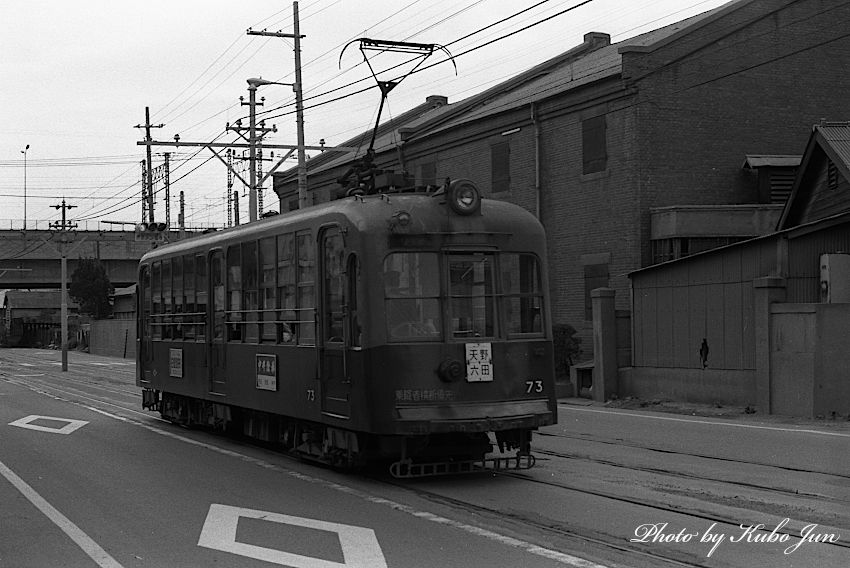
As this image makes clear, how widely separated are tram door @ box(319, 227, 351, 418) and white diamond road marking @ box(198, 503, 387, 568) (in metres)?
1.94

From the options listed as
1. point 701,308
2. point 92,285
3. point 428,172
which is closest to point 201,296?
point 701,308

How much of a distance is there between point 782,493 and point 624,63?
63.1 feet

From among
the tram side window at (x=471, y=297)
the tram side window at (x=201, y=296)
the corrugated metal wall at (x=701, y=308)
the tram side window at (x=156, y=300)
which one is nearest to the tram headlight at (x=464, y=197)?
the tram side window at (x=471, y=297)

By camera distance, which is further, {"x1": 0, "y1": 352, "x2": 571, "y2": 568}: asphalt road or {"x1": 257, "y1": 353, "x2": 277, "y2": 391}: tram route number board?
{"x1": 257, "y1": 353, "x2": 277, "y2": 391}: tram route number board

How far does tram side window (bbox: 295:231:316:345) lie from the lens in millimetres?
12500

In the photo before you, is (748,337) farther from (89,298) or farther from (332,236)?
(89,298)

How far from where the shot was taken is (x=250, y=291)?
14.4m

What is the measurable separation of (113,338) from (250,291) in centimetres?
6064

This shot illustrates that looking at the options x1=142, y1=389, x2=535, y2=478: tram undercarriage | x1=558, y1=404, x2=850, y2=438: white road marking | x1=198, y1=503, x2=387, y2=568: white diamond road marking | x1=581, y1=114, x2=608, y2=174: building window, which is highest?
x1=581, y1=114, x2=608, y2=174: building window

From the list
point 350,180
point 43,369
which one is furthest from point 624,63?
point 43,369

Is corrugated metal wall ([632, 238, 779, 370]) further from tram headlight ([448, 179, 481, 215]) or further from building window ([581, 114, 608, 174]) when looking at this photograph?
tram headlight ([448, 179, 481, 215])

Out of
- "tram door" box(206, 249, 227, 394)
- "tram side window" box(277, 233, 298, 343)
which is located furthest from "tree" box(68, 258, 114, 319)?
"tram side window" box(277, 233, 298, 343)

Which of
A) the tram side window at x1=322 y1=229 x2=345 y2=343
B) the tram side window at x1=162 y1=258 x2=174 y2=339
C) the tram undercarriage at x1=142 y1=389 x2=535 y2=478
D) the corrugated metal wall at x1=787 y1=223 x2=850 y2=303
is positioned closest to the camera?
the tram undercarriage at x1=142 y1=389 x2=535 y2=478

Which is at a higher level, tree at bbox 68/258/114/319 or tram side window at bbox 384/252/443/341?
tree at bbox 68/258/114/319
